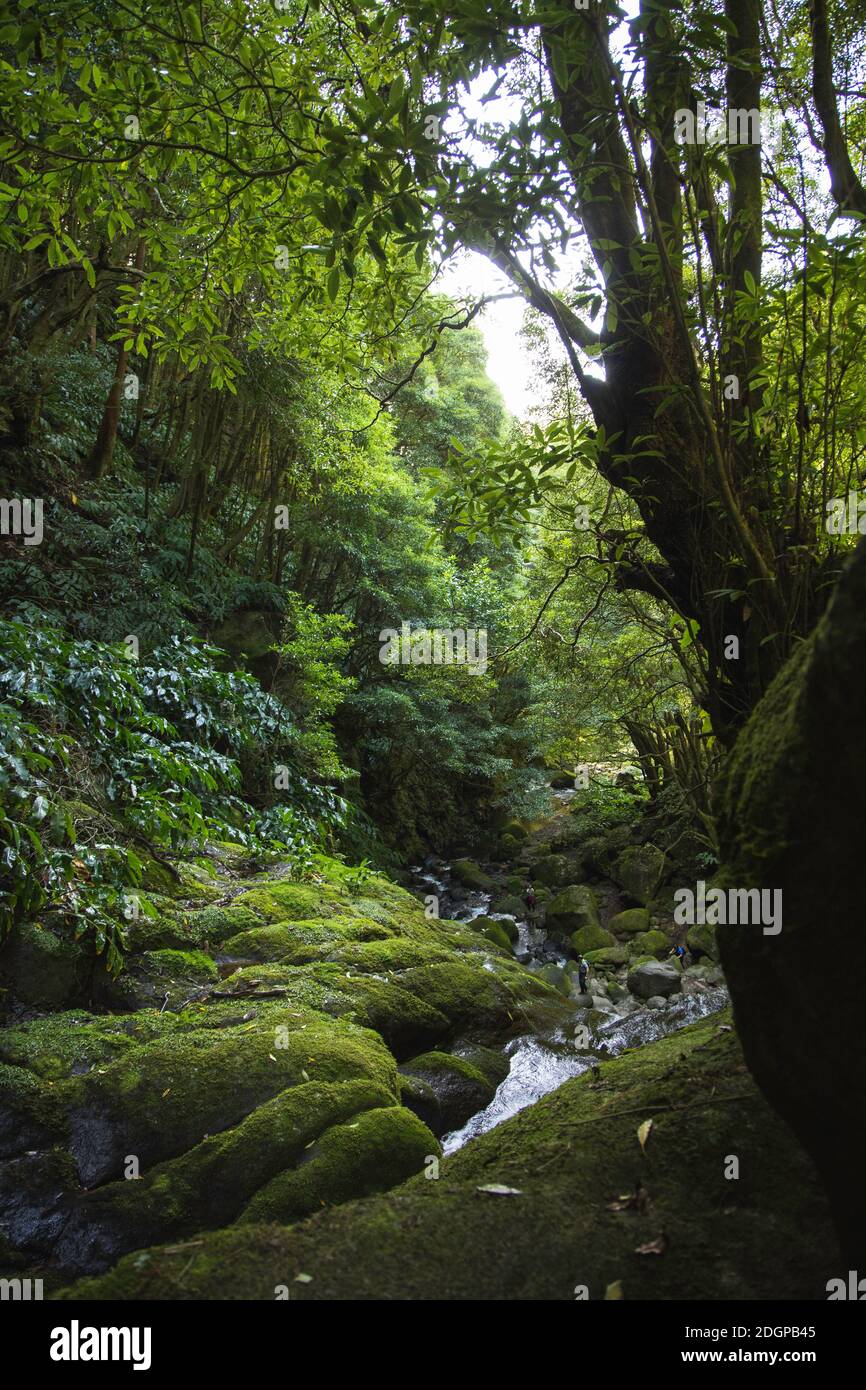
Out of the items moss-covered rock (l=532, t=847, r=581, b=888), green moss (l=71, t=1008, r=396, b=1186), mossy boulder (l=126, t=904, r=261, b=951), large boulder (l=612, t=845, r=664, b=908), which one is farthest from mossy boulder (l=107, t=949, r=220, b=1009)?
moss-covered rock (l=532, t=847, r=581, b=888)

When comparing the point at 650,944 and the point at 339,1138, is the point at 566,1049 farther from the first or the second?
the point at 650,944

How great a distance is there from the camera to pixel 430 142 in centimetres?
205

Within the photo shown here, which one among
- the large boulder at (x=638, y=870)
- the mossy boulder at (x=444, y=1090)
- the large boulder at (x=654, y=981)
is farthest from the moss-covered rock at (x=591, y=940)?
the mossy boulder at (x=444, y=1090)

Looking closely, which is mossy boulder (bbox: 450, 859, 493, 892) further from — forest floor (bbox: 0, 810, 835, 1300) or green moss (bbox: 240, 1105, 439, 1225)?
green moss (bbox: 240, 1105, 439, 1225)

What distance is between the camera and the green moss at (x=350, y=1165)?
9.12ft

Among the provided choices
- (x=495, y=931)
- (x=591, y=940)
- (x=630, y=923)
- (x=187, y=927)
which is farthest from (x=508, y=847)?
(x=187, y=927)

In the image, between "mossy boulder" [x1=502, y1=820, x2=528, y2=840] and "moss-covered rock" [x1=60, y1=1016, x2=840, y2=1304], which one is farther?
"mossy boulder" [x1=502, y1=820, x2=528, y2=840]

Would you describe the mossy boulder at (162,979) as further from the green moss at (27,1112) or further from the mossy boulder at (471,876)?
the mossy boulder at (471,876)

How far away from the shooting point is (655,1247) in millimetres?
1788

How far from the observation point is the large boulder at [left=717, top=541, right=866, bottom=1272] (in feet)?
4.33

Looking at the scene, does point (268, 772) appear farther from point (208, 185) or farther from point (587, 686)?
point (208, 185)

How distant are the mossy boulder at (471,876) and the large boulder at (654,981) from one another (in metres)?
5.27

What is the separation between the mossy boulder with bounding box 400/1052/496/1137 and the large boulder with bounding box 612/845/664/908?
8.54m

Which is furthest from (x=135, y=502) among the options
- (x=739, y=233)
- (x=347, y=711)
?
(x=739, y=233)
